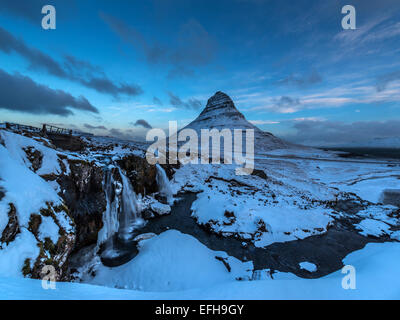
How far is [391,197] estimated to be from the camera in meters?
21.0

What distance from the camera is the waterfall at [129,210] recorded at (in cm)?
1193

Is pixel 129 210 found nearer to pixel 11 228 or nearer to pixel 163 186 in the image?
pixel 163 186

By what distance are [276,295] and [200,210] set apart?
10680 mm

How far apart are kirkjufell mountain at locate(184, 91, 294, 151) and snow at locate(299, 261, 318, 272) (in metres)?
84.3

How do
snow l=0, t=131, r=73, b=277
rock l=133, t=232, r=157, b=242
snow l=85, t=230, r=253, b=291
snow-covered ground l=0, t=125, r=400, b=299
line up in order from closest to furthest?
snow-covered ground l=0, t=125, r=400, b=299, snow l=0, t=131, r=73, b=277, snow l=85, t=230, r=253, b=291, rock l=133, t=232, r=157, b=242

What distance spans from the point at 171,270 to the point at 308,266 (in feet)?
24.9

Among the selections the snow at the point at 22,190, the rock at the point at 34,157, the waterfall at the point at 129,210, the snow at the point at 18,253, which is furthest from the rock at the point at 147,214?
the snow at the point at 18,253

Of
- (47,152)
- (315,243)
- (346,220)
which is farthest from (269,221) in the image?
(47,152)

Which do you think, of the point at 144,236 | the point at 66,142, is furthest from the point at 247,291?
the point at 66,142

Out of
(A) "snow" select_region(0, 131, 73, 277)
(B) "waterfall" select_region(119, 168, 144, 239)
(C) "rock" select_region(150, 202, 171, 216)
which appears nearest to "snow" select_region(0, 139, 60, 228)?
(A) "snow" select_region(0, 131, 73, 277)

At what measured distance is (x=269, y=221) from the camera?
12.0 m

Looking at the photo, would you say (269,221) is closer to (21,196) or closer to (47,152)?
(21,196)

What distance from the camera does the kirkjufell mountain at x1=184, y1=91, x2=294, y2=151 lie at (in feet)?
320

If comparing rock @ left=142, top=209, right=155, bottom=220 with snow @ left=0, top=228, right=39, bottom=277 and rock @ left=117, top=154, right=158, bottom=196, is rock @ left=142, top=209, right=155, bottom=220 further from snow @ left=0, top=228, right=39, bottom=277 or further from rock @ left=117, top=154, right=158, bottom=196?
snow @ left=0, top=228, right=39, bottom=277
